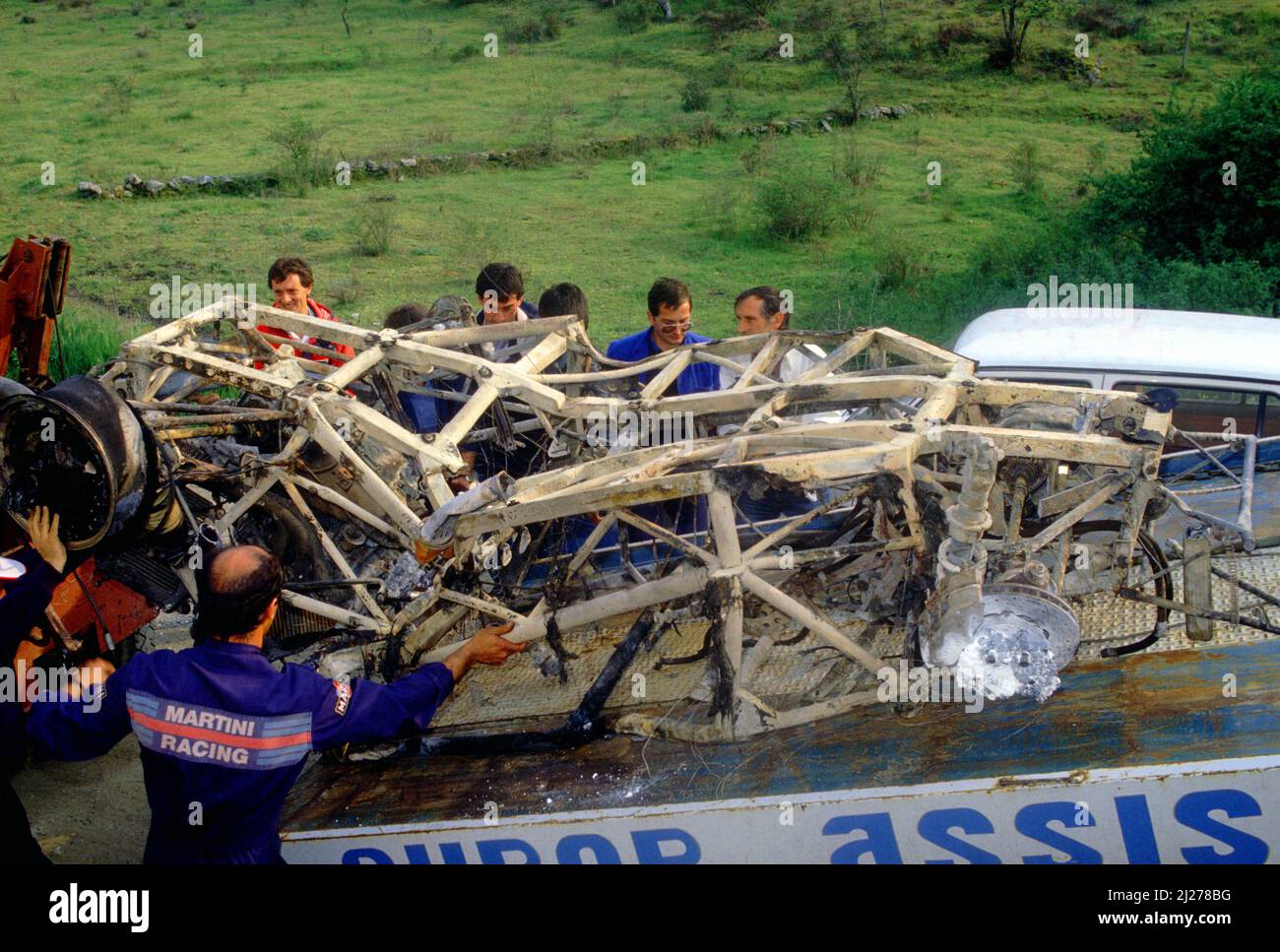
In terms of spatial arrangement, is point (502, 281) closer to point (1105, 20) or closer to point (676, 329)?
point (676, 329)

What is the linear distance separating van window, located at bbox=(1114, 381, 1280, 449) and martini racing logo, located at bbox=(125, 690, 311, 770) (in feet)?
15.6

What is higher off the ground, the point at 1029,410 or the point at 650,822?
the point at 1029,410

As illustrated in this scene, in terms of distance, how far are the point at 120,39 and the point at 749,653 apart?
25.5 metres

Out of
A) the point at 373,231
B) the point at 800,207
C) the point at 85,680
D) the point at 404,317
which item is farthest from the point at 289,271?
the point at 800,207

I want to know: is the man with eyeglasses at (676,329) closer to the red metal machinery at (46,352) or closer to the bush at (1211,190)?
the red metal machinery at (46,352)

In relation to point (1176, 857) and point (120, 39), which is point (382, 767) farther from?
point (120, 39)

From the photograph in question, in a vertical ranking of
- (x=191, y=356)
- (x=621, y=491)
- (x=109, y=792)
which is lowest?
(x=109, y=792)

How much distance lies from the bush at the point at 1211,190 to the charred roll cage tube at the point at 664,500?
278 inches

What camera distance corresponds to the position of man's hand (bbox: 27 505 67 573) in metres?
3.80

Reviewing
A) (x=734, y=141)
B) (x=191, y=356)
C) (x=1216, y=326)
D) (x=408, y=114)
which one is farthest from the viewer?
(x=408, y=114)

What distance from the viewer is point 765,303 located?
19.8 ft

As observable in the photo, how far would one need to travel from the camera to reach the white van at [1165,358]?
6.03 m

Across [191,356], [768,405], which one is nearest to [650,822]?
[768,405]

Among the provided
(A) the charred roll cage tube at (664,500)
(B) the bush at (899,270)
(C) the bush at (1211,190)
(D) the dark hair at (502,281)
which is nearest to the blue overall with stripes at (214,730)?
(A) the charred roll cage tube at (664,500)
